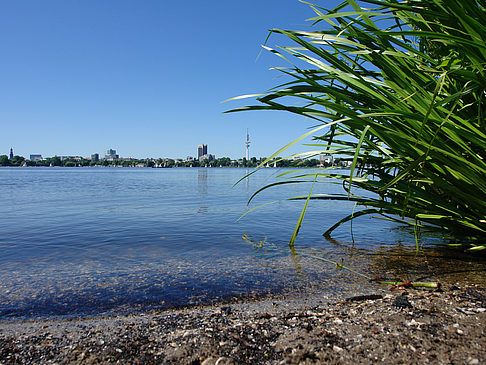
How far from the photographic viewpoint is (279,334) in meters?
2.00

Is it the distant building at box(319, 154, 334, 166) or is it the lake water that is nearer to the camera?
the lake water

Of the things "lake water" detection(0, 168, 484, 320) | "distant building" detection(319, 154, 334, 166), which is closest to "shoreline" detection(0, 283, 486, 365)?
"lake water" detection(0, 168, 484, 320)

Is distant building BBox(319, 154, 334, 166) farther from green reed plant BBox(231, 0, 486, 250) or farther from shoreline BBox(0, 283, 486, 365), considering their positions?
shoreline BBox(0, 283, 486, 365)

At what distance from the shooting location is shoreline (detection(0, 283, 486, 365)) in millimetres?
1733

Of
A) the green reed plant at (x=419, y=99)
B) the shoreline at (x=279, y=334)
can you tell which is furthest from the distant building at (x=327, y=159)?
the shoreline at (x=279, y=334)

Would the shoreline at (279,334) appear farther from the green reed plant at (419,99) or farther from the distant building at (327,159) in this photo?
the distant building at (327,159)

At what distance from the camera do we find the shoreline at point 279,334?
68.2 inches

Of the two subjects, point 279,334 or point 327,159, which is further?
point 327,159

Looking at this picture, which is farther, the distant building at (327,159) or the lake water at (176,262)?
the distant building at (327,159)

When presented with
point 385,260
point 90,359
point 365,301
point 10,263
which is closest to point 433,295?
point 365,301

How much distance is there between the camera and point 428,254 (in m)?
4.16

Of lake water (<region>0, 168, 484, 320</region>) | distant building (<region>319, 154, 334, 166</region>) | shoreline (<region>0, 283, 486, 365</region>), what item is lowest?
lake water (<region>0, 168, 484, 320</region>)

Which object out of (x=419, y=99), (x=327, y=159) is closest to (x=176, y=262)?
(x=327, y=159)

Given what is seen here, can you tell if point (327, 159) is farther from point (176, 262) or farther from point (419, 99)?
point (176, 262)
